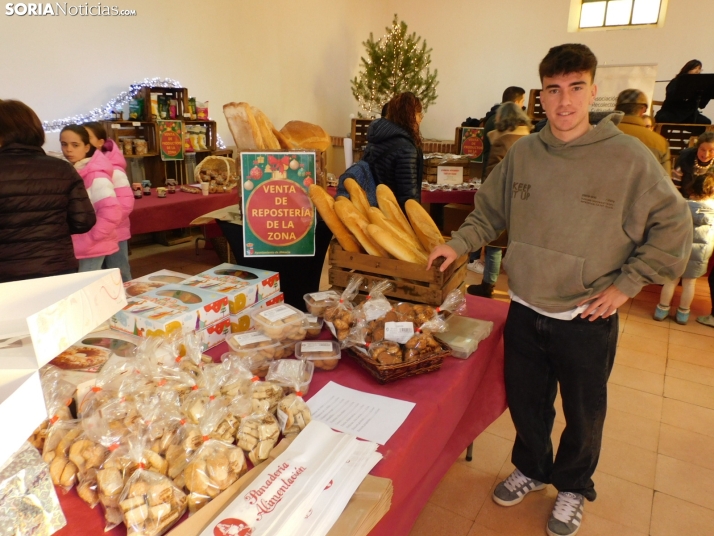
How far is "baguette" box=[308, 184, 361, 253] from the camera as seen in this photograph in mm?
1809

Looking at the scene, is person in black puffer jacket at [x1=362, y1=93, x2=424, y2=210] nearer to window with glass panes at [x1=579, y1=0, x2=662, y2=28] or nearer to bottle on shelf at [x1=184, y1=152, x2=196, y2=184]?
bottle on shelf at [x1=184, y1=152, x2=196, y2=184]

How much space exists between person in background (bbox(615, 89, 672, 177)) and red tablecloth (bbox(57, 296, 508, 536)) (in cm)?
231

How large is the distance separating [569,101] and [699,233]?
310 cm

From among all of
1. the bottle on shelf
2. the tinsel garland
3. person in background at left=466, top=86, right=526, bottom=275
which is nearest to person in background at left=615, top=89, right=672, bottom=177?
person in background at left=466, top=86, right=526, bottom=275

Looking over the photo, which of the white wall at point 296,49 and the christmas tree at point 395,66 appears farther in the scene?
the christmas tree at point 395,66

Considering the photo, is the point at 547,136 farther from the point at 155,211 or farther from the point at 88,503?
the point at 155,211

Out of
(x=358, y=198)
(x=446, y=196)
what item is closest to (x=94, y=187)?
(x=358, y=198)

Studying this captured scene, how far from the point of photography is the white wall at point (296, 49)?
4777 mm

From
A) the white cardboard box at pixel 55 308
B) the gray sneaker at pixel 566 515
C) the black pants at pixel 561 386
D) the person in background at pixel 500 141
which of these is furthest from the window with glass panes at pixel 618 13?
the white cardboard box at pixel 55 308

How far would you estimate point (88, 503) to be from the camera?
900mm

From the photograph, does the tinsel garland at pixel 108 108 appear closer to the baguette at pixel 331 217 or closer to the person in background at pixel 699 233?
the baguette at pixel 331 217

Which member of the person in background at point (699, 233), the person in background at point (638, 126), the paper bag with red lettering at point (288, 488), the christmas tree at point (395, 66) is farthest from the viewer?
the christmas tree at point (395, 66)

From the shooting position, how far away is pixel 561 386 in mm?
1688

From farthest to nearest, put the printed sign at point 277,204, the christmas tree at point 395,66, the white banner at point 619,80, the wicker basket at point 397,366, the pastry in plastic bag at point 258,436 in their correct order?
the christmas tree at point 395,66 < the white banner at point 619,80 < the printed sign at point 277,204 < the wicker basket at point 397,366 < the pastry in plastic bag at point 258,436
